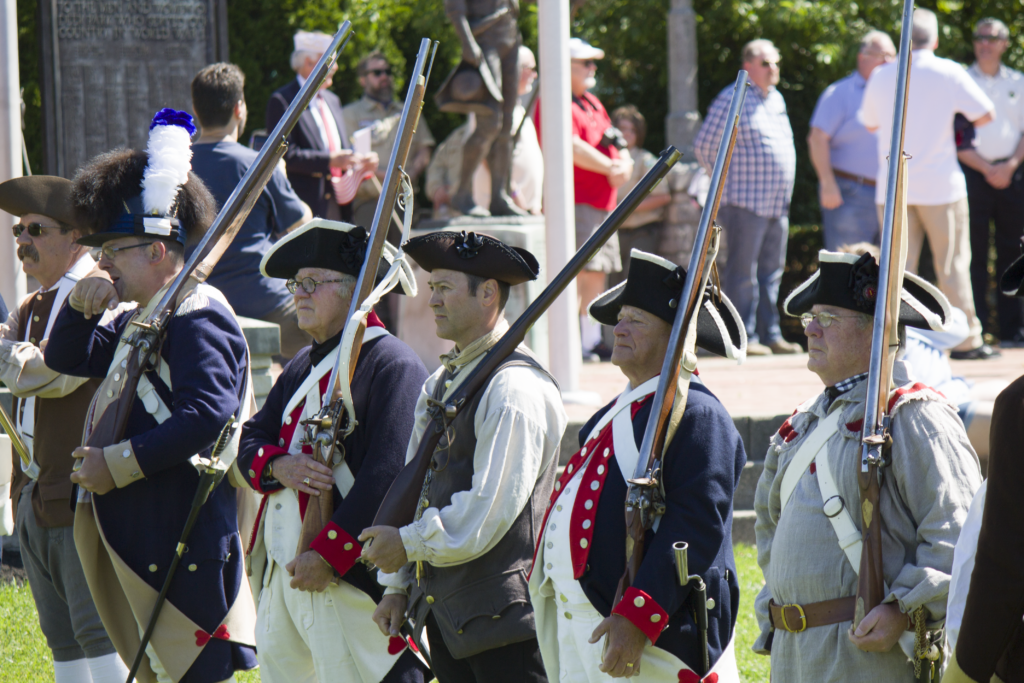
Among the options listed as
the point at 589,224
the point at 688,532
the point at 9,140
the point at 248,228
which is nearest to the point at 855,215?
the point at 589,224

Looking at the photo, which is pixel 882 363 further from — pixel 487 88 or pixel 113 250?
pixel 487 88

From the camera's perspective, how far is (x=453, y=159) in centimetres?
1090

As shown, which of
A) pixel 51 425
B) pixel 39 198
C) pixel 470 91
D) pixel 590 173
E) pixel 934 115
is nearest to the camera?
pixel 51 425

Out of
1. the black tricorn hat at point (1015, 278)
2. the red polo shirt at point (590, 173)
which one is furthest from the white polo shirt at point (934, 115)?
the black tricorn hat at point (1015, 278)

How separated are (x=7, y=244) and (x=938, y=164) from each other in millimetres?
6140

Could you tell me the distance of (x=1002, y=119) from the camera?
10.1 m

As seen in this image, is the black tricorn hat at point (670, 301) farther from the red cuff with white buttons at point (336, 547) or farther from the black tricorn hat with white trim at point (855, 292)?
the red cuff with white buttons at point (336, 547)

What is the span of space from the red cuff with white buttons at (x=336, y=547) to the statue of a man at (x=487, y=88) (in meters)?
4.66

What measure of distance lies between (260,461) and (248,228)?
269 centimetres

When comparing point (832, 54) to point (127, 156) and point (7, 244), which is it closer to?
point (7, 244)

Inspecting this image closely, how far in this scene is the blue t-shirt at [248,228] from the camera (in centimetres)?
613

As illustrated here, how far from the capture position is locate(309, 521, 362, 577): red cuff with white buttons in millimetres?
3768

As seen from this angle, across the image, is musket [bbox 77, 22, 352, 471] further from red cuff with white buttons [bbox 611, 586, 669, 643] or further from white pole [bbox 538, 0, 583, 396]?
white pole [bbox 538, 0, 583, 396]

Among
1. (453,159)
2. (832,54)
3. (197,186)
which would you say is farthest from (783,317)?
(197,186)
